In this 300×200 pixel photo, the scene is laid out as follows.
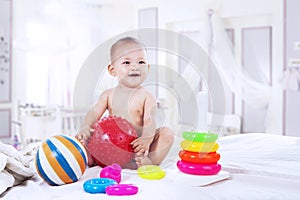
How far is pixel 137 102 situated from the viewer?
144 cm

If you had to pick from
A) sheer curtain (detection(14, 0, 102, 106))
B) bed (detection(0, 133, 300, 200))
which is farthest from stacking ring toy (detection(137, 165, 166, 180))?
sheer curtain (detection(14, 0, 102, 106))

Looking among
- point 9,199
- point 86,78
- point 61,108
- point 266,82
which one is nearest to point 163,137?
point 86,78

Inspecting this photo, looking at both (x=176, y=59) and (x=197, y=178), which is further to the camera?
(x=176, y=59)

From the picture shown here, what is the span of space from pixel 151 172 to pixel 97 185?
22 centimetres

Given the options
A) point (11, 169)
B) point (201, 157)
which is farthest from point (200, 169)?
point (11, 169)

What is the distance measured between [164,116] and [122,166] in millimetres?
244

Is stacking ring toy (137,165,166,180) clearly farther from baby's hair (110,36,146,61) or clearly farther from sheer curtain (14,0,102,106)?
sheer curtain (14,0,102,106)

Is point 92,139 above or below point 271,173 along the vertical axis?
above

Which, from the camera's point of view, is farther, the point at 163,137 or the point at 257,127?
the point at 257,127

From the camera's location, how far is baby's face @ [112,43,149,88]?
1.43 m

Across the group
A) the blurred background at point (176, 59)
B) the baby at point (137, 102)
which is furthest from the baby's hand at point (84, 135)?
the blurred background at point (176, 59)

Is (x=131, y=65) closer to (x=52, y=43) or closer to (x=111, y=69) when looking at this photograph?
(x=111, y=69)

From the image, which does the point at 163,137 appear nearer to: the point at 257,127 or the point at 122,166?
the point at 122,166

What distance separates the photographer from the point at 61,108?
4.76m
